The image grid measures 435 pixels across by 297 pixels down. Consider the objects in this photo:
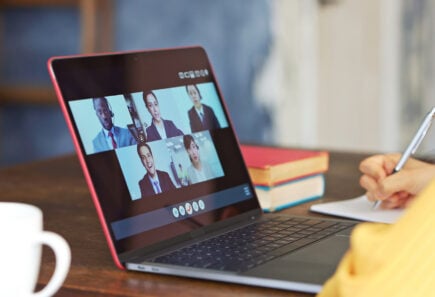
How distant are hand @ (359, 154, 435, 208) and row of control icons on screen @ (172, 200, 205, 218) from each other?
27cm

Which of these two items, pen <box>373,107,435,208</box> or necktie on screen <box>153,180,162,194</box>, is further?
pen <box>373,107,435,208</box>

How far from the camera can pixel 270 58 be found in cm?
327

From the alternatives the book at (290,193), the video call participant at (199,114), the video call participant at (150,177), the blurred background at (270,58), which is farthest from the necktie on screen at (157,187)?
the blurred background at (270,58)

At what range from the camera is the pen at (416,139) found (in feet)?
3.97

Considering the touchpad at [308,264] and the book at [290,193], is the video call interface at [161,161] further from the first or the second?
the touchpad at [308,264]

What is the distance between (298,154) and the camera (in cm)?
141

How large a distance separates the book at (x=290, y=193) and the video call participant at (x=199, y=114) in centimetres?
13

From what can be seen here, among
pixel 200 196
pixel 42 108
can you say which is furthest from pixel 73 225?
pixel 42 108

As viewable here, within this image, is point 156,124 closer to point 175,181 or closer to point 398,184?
point 175,181

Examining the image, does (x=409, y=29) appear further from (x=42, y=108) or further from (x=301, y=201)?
(x=301, y=201)

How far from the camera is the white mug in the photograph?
2.50 ft

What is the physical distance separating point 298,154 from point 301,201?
0.33 feet

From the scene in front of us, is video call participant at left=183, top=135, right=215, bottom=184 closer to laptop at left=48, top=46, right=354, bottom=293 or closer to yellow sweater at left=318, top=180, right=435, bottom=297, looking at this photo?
laptop at left=48, top=46, right=354, bottom=293

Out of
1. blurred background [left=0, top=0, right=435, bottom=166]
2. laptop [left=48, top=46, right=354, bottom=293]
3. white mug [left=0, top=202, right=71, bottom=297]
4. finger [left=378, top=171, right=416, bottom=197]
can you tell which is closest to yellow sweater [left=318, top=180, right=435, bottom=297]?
laptop [left=48, top=46, right=354, bottom=293]
